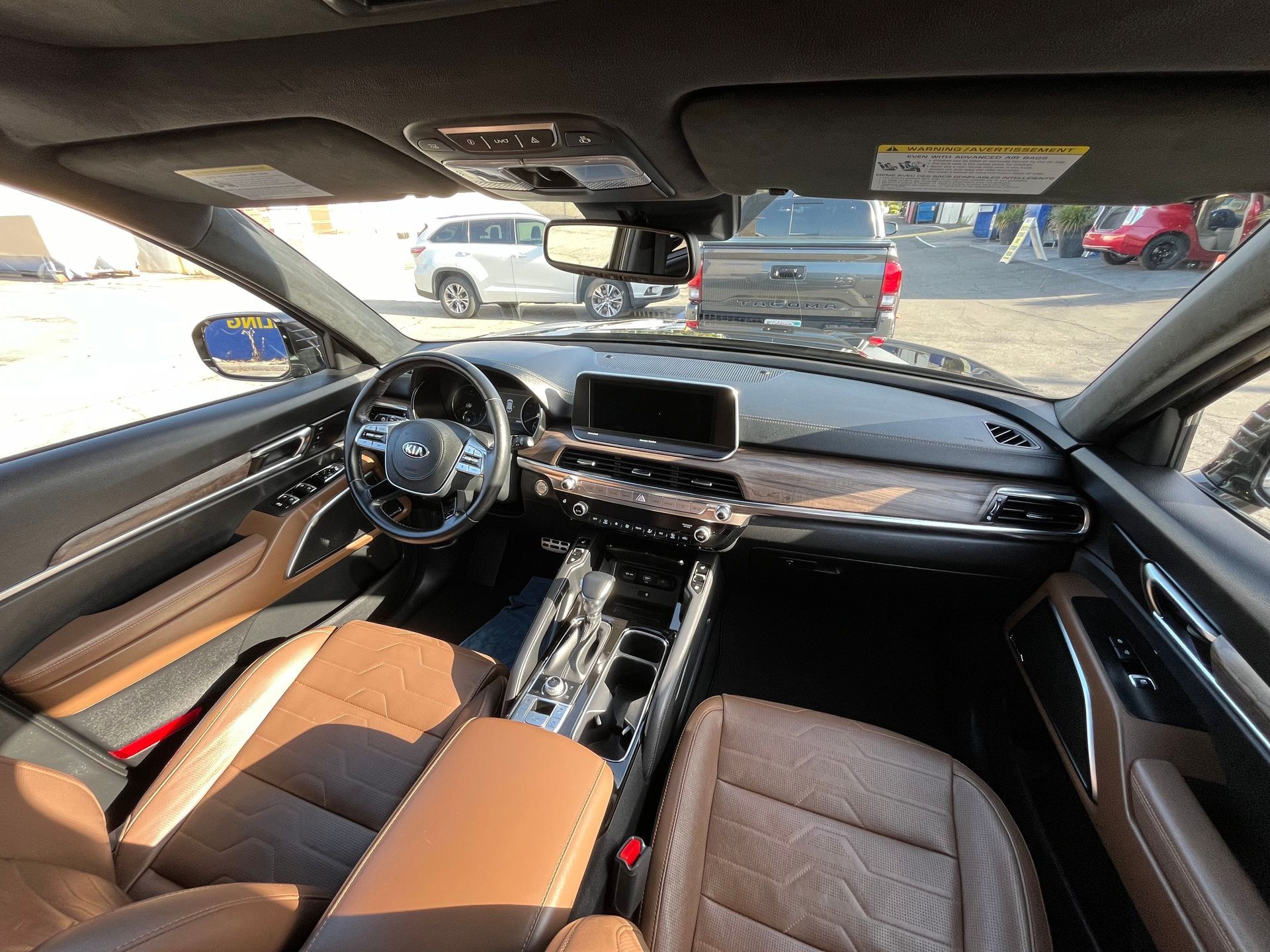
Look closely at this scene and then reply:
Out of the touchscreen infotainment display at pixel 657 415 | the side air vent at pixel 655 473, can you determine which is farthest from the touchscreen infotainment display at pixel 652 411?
the side air vent at pixel 655 473

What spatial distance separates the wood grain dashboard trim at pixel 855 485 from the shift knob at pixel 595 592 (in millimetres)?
483

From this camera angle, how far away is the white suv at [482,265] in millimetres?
5438

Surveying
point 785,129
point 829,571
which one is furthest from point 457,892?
point 829,571

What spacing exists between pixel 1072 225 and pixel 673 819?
1.92 meters

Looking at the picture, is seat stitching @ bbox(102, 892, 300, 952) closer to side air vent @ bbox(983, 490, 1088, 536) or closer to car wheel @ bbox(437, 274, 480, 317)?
side air vent @ bbox(983, 490, 1088, 536)

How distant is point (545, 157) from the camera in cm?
129

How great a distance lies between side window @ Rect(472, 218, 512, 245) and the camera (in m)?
5.70

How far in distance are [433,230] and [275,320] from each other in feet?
13.7

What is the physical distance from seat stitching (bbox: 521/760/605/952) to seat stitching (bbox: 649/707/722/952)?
26 cm

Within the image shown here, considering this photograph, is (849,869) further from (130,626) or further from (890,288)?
(890,288)

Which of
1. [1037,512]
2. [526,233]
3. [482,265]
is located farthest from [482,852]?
[482,265]

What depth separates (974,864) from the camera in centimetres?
135

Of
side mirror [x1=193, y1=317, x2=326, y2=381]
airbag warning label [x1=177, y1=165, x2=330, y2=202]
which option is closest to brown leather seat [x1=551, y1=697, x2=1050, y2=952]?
airbag warning label [x1=177, y1=165, x2=330, y2=202]

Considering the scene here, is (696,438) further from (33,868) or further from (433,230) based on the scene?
(433,230)
